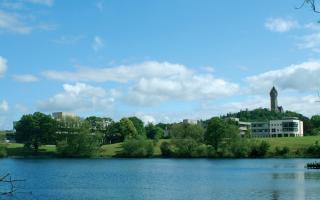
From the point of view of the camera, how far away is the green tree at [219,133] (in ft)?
505

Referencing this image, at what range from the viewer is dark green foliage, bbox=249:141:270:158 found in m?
153

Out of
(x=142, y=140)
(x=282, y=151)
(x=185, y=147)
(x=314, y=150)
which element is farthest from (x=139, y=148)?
(x=314, y=150)

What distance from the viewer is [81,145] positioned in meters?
168

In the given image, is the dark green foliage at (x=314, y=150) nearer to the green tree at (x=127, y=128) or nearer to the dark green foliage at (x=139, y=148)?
the dark green foliage at (x=139, y=148)

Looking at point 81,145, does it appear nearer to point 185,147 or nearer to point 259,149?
point 185,147

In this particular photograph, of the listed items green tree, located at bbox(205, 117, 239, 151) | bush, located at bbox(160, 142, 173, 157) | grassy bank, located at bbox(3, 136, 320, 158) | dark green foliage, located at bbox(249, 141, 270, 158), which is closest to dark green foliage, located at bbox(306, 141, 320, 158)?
A: grassy bank, located at bbox(3, 136, 320, 158)

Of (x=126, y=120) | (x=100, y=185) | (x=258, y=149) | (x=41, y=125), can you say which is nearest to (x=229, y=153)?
(x=258, y=149)

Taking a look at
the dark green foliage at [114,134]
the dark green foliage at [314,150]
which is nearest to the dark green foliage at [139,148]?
the dark green foliage at [114,134]

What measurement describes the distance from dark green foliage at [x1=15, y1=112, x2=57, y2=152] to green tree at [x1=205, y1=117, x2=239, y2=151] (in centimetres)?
5992

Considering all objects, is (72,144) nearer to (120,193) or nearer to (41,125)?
(41,125)

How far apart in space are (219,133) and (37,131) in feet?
227

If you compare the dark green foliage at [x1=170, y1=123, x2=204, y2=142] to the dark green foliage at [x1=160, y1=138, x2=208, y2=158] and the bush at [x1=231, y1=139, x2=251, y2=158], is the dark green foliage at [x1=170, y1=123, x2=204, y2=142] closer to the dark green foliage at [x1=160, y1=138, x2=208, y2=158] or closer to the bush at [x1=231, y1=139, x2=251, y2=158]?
the dark green foliage at [x1=160, y1=138, x2=208, y2=158]

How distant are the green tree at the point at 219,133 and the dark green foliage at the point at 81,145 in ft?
124

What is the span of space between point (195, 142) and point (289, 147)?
28.8 meters
